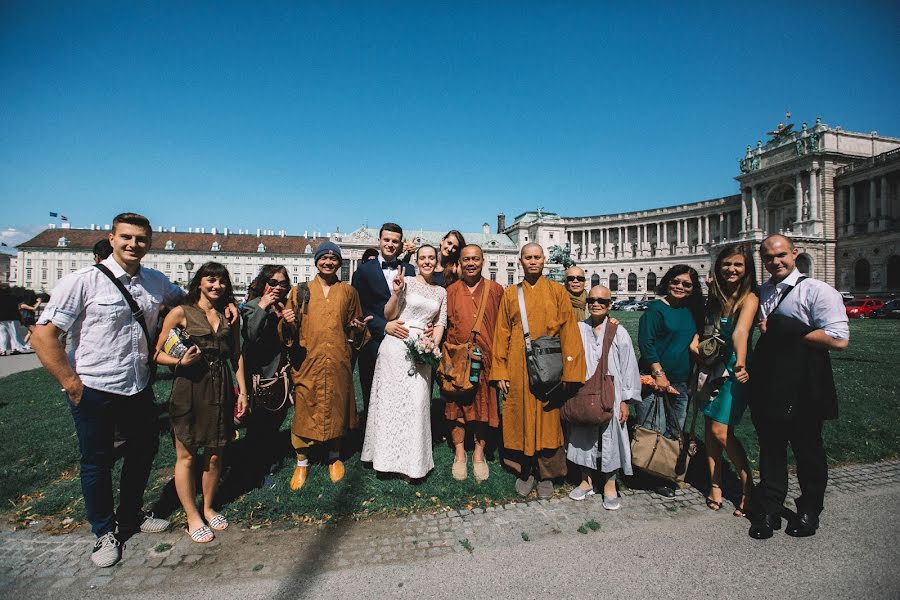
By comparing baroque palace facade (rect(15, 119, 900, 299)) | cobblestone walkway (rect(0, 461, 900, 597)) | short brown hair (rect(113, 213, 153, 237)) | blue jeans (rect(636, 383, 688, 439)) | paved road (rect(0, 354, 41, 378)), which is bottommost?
paved road (rect(0, 354, 41, 378))

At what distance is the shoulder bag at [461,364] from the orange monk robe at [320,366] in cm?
105

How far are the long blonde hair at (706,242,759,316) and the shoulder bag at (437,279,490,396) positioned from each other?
2.23 metres

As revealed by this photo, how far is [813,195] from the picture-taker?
49.9 m

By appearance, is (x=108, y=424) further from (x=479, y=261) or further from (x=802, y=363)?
(x=802, y=363)

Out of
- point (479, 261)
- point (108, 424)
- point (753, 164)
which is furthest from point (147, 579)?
point (753, 164)

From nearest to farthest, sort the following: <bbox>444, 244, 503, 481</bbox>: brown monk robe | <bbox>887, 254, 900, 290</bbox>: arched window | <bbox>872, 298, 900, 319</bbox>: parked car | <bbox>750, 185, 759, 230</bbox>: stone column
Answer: <bbox>444, 244, 503, 481</bbox>: brown monk robe
<bbox>872, 298, 900, 319</bbox>: parked car
<bbox>887, 254, 900, 290</bbox>: arched window
<bbox>750, 185, 759, 230</bbox>: stone column

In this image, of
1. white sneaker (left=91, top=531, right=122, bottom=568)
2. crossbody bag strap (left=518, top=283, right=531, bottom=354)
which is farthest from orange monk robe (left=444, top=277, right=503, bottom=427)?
white sneaker (left=91, top=531, right=122, bottom=568)

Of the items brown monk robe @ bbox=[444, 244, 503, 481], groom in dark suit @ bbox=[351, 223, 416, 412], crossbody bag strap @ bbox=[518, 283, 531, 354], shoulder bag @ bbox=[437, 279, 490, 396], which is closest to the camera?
crossbody bag strap @ bbox=[518, 283, 531, 354]

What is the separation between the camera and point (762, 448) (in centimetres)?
374

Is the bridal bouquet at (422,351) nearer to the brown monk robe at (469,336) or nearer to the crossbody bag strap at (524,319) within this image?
the brown monk robe at (469,336)

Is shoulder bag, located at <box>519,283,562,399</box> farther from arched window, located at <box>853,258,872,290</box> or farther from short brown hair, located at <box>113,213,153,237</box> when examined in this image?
arched window, located at <box>853,258,872,290</box>

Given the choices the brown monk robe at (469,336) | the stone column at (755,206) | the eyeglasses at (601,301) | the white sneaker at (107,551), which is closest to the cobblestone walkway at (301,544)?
the white sneaker at (107,551)

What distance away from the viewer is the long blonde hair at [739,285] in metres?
3.86

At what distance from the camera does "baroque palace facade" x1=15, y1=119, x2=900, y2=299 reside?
152ft
